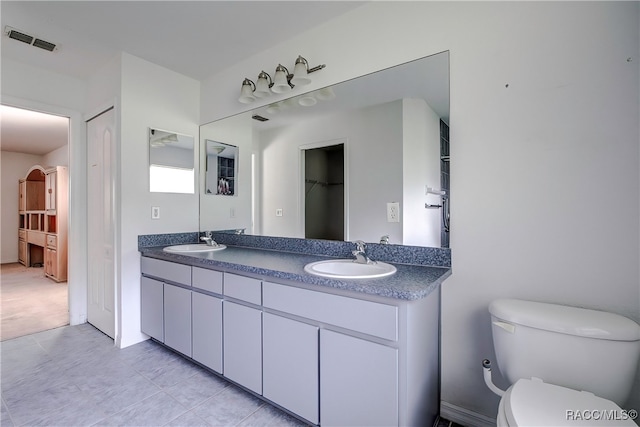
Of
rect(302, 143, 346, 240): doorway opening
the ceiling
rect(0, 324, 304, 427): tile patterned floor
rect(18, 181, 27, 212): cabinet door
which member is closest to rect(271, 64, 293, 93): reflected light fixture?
the ceiling

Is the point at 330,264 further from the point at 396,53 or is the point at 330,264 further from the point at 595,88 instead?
the point at 595,88

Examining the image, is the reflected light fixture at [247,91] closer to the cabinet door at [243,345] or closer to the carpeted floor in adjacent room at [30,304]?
the cabinet door at [243,345]

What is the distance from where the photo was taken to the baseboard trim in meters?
1.46

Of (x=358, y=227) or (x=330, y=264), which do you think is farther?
(x=358, y=227)

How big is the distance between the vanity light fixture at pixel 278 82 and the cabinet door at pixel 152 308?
1645 millimetres

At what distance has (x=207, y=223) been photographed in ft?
9.43

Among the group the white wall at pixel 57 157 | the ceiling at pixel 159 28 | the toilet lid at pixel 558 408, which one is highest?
the ceiling at pixel 159 28

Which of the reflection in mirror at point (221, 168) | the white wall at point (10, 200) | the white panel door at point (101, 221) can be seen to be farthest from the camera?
the white wall at point (10, 200)

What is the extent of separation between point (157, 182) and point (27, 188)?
580 cm

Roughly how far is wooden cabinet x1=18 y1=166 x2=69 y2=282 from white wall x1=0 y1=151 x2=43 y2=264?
0.32 ft

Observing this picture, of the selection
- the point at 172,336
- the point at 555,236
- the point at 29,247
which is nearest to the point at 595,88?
the point at 555,236

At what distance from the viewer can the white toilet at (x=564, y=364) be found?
906 millimetres

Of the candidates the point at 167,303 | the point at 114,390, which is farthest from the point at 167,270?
the point at 114,390

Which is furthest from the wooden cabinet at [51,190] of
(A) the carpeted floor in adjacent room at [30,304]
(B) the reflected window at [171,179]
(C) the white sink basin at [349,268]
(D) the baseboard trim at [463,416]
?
(D) the baseboard trim at [463,416]
